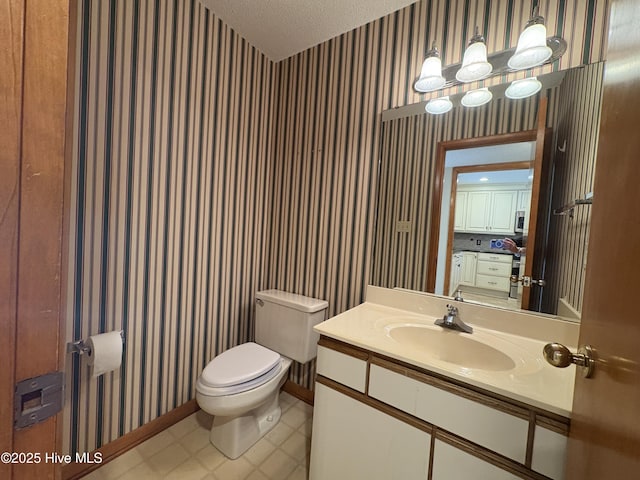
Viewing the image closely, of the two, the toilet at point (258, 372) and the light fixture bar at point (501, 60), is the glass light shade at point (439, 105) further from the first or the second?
the toilet at point (258, 372)

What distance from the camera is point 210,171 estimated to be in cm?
172

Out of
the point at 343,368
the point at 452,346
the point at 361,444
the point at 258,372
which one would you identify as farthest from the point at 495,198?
the point at 258,372

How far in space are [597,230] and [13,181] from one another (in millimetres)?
1113

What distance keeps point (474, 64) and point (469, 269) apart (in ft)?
3.13

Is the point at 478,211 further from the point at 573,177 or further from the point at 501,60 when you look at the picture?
the point at 501,60

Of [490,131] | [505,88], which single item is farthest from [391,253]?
[505,88]

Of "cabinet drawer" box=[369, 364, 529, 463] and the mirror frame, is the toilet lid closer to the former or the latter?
"cabinet drawer" box=[369, 364, 529, 463]

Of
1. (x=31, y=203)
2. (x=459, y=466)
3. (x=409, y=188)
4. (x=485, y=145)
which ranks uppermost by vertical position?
(x=485, y=145)

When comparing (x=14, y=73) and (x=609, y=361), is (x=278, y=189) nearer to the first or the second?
(x=14, y=73)

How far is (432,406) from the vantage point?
916 millimetres

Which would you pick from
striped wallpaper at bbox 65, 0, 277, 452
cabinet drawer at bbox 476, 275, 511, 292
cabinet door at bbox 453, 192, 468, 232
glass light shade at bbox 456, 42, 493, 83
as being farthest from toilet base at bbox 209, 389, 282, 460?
glass light shade at bbox 456, 42, 493, 83

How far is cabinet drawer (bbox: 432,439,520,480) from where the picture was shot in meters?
0.82

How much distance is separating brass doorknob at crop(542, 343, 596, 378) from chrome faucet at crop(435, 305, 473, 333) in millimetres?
538

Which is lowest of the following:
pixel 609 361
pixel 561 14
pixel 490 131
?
pixel 609 361
